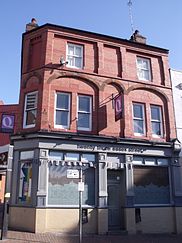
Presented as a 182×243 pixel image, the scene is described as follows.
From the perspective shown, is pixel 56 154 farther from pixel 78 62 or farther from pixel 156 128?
pixel 156 128

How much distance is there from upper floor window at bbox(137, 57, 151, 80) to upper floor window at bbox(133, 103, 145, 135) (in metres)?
2.01

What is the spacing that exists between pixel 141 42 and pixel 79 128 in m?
7.73

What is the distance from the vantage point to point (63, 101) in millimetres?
15109

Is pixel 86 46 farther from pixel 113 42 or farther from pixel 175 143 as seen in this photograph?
pixel 175 143

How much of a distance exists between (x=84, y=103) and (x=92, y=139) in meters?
2.21

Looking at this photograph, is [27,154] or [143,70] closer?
[27,154]

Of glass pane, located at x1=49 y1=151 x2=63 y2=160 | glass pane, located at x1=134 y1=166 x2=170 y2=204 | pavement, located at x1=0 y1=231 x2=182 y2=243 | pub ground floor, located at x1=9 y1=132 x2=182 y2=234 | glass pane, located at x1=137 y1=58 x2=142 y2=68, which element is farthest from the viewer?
glass pane, located at x1=137 y1=58 x2=142 y2=68

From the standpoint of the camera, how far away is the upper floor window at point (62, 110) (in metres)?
14.7

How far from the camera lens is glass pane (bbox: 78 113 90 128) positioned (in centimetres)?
1511

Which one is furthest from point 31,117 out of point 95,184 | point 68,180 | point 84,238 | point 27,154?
point 84,238

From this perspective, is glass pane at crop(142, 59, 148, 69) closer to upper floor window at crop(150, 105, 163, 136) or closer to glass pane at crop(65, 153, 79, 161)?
upper floor window at crop(150, 105, 163, 136)

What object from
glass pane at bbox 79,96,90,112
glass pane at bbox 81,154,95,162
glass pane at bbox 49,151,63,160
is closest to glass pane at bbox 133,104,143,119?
glass pane at bbox 79,96,90,112

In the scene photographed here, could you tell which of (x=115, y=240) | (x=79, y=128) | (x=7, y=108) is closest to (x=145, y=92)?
(x=79, y=128)

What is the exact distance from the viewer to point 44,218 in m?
12.8
